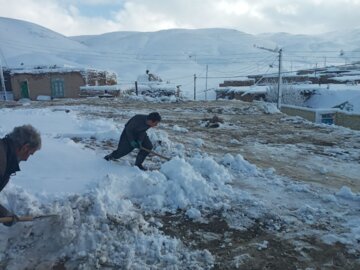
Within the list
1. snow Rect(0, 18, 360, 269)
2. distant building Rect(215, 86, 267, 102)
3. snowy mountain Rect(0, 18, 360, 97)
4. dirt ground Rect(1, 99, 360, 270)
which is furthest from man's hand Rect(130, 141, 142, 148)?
snowy mountain Rect(0, 18, 360, 97)

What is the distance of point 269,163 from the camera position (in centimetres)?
866

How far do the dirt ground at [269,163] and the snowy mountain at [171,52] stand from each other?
5210 centimetres

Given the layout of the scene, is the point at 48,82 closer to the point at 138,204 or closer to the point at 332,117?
the point at 332,117

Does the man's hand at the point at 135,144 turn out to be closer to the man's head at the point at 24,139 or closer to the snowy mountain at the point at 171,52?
the man's head at the point at 24,139

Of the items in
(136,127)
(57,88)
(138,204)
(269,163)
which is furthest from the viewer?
(57,88)

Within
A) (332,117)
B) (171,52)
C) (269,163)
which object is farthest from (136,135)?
(171,52)

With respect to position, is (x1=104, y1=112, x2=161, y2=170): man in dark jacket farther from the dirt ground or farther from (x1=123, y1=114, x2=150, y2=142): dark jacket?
the dirt ground

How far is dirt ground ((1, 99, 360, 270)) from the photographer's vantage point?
13.9 feet

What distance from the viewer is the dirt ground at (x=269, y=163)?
4230 millimetres

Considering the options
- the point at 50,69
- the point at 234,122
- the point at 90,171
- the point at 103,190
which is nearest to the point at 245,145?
the point at 234,122

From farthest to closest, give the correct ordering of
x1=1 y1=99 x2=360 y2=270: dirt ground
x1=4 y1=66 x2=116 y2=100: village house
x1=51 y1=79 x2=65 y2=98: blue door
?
x1=51 y1=79 x2=65 y2=98: blue door → x1=4 y1=66 x2=116 y2=100: village house → x1=1 y1=99 x2=360 y2=270: dirt ground

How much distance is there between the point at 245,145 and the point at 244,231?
6249mm

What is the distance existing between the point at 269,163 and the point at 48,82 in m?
28.3

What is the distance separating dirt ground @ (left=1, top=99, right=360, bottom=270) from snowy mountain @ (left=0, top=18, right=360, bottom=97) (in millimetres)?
52096
